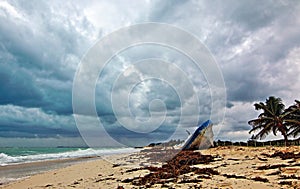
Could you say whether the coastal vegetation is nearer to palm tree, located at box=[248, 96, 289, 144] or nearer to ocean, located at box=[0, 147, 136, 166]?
palm tree, located at box=[248, 96, 289, 144]

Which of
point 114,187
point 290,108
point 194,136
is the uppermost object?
point 290,108

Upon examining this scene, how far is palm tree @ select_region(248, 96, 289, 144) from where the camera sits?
41219mm

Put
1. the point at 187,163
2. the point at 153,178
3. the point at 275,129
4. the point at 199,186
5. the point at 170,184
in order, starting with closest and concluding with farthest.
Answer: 1. the point at 199,186
2. the point at 170,184
3. the point at 153,178
4. the point at 187,163
5. the point at 275,129

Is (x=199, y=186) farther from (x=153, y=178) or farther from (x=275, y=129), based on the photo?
(x=275, y=129)

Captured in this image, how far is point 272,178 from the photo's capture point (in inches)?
434

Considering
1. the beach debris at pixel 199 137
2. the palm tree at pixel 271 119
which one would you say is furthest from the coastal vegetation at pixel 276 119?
the beach debris at pixel 199 137

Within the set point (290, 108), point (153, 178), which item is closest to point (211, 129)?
point (290, 108)

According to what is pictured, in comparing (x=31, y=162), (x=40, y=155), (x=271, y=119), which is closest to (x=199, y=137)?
(x=271, y=119)

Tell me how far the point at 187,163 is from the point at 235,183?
8.21m

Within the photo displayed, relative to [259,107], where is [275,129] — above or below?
below

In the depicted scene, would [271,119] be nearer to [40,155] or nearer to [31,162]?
[31,162]

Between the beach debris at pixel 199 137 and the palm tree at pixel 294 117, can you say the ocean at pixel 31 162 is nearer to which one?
the beach debris at pixel 199 137

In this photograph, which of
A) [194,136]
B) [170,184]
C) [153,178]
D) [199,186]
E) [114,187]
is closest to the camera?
[199,186]

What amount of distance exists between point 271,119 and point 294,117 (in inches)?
129
